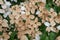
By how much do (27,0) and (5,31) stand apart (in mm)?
423

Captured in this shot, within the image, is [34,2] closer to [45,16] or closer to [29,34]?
[45,16]

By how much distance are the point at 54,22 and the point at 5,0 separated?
51 cm

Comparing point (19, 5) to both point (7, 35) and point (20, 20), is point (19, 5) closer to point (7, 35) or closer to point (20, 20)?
point (20, 20)

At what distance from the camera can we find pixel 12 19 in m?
2.14

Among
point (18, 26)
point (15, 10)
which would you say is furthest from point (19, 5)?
point (18, 26)

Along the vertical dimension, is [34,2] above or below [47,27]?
above

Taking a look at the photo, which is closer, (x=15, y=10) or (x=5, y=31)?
(x=5, y=31)

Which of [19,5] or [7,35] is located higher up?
[19,5]

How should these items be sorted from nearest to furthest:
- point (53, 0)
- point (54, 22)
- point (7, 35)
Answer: point (7, 35) → point (54, 22) → point (53, 0)

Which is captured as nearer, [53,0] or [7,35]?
[7,35]

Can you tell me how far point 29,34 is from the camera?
2.06 m

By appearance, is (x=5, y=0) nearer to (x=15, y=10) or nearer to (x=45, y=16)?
(x=15, y=10)

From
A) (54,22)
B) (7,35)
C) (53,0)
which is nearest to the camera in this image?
(7,35)

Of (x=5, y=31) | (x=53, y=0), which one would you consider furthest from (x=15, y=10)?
(x=53, y=0)
